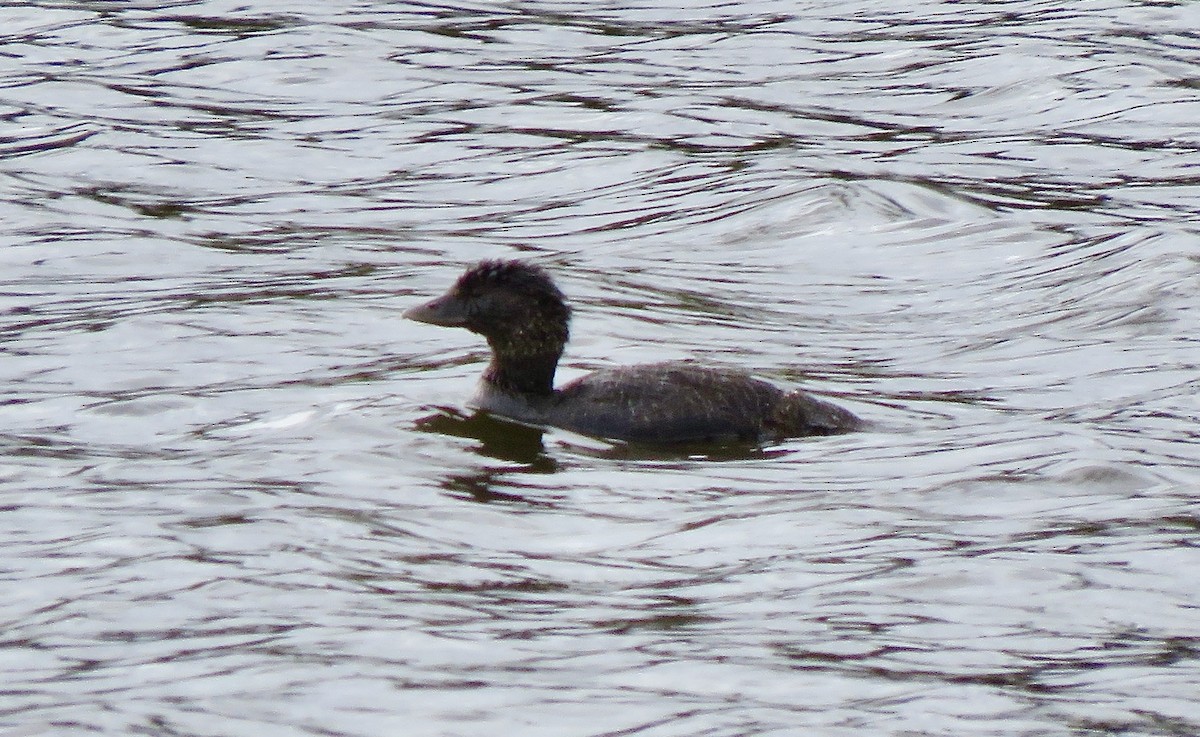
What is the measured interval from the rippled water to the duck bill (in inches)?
16.5

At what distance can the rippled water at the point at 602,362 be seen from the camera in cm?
711

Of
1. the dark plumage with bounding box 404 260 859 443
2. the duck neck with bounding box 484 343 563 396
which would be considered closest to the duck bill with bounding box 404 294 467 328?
the dark plumage with bounding box 404 260 859 443

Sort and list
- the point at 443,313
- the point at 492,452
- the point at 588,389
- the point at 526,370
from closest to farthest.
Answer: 1. the point at 492,452
2. the point at 588,389
3. the point at 526,370
4. the point at 443,313

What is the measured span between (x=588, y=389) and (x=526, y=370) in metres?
0.34

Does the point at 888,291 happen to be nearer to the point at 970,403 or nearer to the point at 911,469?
the point at 970,403

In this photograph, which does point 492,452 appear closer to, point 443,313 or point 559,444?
point 559,444

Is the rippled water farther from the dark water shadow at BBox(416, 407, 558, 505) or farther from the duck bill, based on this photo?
the duck bill

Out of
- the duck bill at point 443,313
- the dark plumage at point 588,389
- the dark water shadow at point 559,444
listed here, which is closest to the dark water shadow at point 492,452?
the dark water shadow at point 559,444

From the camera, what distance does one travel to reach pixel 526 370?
10.6 meters

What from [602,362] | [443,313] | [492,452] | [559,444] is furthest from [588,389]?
[602,362]

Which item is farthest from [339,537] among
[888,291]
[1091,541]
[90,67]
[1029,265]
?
[90,67]

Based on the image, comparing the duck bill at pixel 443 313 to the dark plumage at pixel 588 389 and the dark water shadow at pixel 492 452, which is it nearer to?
the dark plumage at pixel 588 389

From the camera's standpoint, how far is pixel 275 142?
17.5m

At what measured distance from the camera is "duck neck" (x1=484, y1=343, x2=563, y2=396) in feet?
34.7
